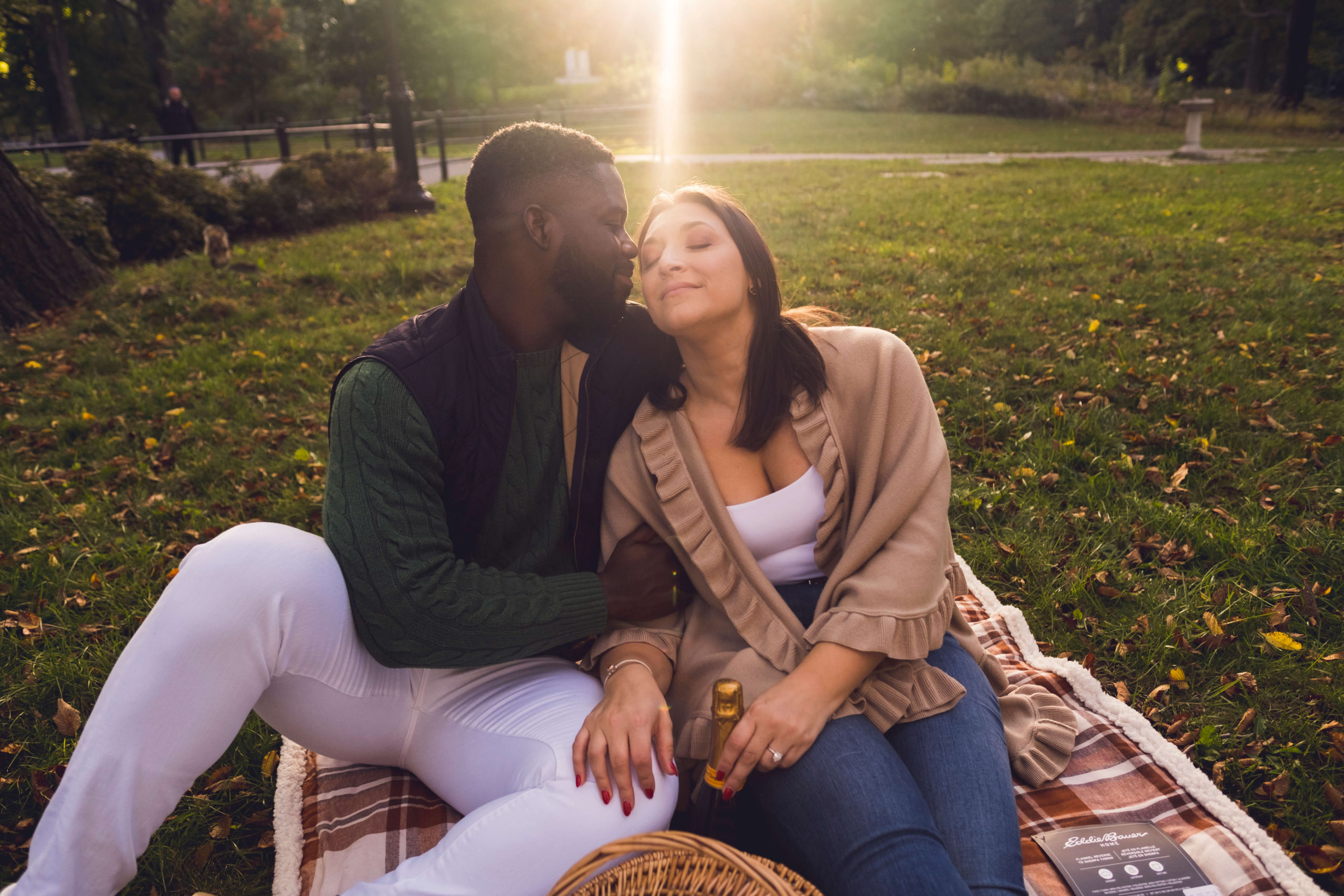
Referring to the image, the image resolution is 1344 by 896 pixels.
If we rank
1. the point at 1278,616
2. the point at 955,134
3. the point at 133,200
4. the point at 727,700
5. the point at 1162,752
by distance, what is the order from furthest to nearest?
the point at 955,134 → the point at 133,200 → the point at 1278,616 → the point at 1162,752 → the point at 727,700

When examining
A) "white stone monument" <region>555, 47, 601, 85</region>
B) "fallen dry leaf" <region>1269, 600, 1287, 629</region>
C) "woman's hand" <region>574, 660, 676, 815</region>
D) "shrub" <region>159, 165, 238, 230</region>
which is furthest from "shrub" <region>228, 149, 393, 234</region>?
"white stone monument" <region>555, 47, 601, 85</region>

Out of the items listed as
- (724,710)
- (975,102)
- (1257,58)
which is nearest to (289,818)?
(724,710)

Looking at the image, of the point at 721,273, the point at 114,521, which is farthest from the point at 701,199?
the point at 114,521

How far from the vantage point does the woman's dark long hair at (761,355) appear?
2340 millimetres

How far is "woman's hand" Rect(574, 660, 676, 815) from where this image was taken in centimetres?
187

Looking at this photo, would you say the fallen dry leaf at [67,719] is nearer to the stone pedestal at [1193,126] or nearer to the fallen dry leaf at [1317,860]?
the fallen dry leaf at [1317,860]

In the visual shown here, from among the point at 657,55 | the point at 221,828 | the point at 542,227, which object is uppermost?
the point at 657,55

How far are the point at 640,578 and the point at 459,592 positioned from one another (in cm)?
52

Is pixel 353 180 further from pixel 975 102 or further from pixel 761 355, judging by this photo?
pixel 975 102

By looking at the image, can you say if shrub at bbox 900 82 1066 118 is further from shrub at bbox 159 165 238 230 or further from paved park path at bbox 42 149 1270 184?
shrub at bbox 159 165 238 230

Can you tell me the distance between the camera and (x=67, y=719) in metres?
2.99

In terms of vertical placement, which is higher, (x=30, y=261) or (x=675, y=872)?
(x=30, y=261)

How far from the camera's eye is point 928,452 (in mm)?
2232

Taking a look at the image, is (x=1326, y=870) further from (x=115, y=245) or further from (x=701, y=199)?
(x=115, y=245)
